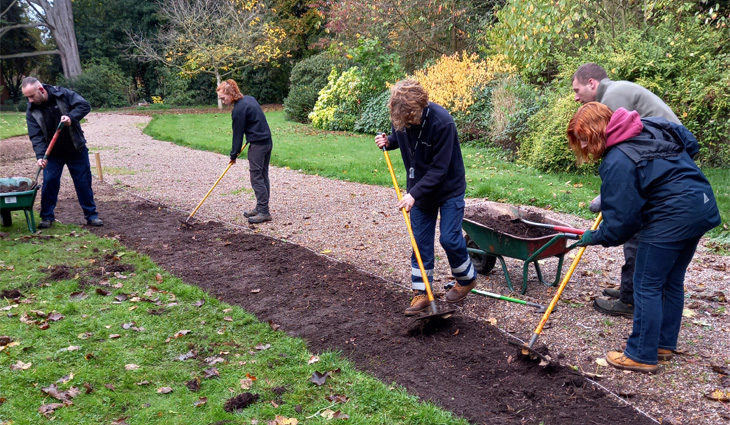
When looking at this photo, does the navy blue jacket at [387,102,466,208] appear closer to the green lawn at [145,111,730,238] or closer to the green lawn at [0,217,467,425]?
the green lawn at [0,217,467,425]

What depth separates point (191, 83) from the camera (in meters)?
33.0

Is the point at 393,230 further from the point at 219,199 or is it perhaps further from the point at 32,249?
the point at 32,249

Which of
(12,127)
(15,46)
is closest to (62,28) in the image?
(15,46)

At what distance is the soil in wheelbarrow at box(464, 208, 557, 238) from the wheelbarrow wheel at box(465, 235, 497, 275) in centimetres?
28

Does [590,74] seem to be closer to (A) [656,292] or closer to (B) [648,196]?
(B) [648,196]

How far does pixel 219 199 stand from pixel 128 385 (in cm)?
615

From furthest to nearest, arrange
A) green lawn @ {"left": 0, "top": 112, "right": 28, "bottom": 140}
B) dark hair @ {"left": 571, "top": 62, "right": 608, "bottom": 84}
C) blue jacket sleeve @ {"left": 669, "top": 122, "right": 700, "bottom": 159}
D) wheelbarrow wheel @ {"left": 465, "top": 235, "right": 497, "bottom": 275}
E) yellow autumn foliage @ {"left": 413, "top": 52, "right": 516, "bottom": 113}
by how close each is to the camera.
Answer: green lawn @ {"left": 0, "top": 112, "right": 28, "bottom": 140}
yellow autumn foliage @ {"left": 413, "top": 52, "right": 516, "bottom": 113}
wheelbarrow wheel @ {"left": 465, "top": 235, "right": 497, "bottom": 275}
dark hair @ {"left": 571, "top": 62, "right": 608, "bottom": 84}
blue jacket sleeve @ {"left": 669, "top": 122, "right": 700, "bottom": 159}

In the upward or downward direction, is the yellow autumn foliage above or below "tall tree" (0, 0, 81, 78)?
below

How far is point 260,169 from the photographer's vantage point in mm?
8211

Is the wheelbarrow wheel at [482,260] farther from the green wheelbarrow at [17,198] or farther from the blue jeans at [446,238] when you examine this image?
the green wheelbarrow at [17,198]

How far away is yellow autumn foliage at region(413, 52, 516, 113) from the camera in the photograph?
14859 mm

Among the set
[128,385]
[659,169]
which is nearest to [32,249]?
[128,385]

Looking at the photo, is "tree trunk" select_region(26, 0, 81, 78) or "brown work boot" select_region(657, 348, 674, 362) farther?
"tree trunk" select_region(26, 0, 81, 78)

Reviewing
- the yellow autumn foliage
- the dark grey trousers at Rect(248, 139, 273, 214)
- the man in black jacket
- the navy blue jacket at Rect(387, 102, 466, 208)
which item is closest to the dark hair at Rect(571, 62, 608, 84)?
the navy blue jacket at Rect(387, 102, 466, 208)
